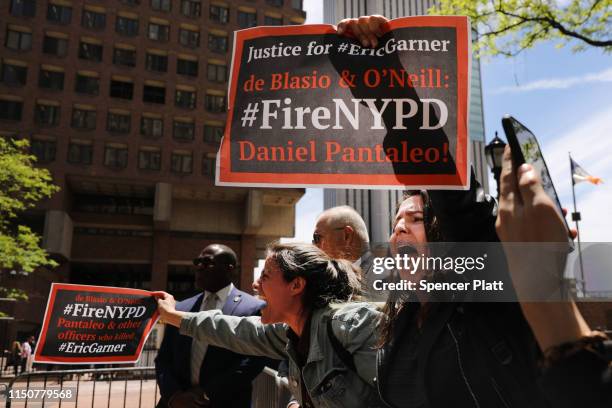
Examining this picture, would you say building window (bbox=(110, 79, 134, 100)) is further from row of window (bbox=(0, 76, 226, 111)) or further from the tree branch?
the tree branch

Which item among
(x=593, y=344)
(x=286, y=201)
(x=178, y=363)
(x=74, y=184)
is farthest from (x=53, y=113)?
(x=593, y=344)

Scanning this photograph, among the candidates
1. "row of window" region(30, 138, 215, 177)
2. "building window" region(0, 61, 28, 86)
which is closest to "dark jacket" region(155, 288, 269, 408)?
"row of window" region(30, 138, 215, 177)

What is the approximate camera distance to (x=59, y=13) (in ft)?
119

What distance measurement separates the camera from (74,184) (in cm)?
3619

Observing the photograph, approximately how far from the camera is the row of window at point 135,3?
35.4m

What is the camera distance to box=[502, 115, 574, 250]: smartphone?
78 cm

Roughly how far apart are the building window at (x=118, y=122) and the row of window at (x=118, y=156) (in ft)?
4.02

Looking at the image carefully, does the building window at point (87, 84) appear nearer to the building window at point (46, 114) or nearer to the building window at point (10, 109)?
the building window at point (46, 114)

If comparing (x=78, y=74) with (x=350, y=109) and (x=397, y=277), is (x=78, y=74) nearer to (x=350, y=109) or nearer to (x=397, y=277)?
(x=350, y=109)

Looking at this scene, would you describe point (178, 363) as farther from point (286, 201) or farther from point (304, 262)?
point (286, 201)

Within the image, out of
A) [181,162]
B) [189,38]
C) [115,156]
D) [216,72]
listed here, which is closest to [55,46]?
[115,156]

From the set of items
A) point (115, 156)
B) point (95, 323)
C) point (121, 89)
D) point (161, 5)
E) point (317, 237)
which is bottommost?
point (95, 323)

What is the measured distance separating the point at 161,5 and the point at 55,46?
8.72 metres

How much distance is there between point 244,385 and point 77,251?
36206 millimetres
